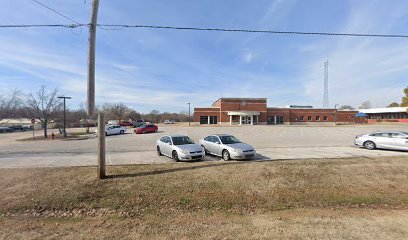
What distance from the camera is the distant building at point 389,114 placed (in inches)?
2813

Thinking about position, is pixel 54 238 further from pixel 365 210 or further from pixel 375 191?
pixel 375 191

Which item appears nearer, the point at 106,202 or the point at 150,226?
the point at 150,226

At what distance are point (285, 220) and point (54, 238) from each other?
487 centimetres

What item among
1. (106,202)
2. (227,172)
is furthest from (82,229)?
(227,172)

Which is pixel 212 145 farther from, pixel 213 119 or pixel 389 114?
pixel 389 114

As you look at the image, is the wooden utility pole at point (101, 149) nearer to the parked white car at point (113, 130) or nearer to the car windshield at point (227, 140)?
the car windshield at point (227, 140)

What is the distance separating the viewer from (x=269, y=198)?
6660 millimetres

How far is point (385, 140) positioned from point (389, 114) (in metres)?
81.2

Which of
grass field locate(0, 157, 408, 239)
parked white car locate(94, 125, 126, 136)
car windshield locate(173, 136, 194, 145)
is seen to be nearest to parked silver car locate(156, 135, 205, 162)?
car windshield locate(173, 136, 194, 145)

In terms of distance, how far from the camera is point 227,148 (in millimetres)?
12383

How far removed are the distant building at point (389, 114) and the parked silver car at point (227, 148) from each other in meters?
78.8

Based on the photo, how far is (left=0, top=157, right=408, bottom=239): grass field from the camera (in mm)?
4852

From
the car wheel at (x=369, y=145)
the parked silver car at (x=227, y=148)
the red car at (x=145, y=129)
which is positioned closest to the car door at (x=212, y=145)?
the parked silver car at (x=227, y=148)

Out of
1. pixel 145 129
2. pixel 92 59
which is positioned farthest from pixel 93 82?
pixel 145 129
